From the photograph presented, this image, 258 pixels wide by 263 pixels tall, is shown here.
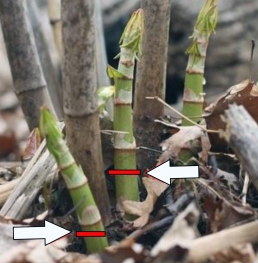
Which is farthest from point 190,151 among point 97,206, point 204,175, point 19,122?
point 19,122

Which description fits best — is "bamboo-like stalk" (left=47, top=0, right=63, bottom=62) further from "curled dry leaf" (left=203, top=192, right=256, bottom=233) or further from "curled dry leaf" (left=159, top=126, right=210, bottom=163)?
"curled dry leaf" (left=203, top=192, right=256, bottom=233)

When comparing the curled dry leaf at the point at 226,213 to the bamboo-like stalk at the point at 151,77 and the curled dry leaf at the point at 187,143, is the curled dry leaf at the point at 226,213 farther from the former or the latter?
the bamboo-like stalk at the point at 151,77

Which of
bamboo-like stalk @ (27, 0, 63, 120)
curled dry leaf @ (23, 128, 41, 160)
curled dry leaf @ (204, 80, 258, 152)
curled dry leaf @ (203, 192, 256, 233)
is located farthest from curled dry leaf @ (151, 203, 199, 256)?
bamboo-like stalk @ (27, 0, 63, 120)

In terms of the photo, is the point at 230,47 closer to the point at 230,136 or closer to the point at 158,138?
the point at 158,138

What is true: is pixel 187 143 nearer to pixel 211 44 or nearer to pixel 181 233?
pixel 181 233

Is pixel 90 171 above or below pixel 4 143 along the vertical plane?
above

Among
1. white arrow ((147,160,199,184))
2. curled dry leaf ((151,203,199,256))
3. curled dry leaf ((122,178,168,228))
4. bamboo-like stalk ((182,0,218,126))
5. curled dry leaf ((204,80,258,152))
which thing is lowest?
curled dry leaf ((122,178,168,228))
